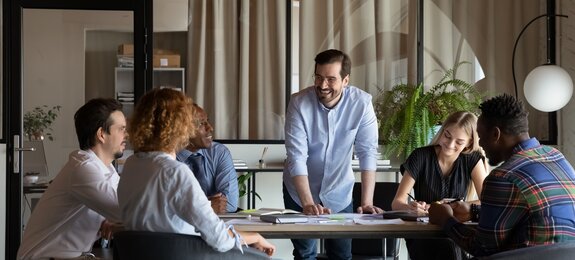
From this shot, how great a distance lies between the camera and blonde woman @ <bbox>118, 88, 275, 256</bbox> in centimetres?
301

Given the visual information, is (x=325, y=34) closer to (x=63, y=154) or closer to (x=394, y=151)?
(x=394, y=151)

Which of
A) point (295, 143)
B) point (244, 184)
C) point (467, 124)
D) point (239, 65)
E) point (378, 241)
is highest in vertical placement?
point (239, 65)

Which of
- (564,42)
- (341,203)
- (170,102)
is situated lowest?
(341,203)

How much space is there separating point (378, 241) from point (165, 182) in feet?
8.93

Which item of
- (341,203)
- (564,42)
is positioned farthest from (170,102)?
(564,42)

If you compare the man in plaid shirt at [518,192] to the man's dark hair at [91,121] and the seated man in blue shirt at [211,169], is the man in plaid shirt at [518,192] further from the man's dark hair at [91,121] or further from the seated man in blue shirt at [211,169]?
the seated man in blue shirt at [211,169]

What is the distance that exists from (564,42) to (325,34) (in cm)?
199

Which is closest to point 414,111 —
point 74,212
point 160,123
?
point 74,212

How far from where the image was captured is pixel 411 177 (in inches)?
191

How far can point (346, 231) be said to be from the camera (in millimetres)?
3727

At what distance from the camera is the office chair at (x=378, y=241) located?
5.39 m

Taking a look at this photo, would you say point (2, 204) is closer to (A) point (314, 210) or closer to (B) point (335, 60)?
(B) point (335, 60)

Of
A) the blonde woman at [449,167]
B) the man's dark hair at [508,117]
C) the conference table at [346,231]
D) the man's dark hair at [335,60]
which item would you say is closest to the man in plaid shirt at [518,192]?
the man's dark hair at [508,117]

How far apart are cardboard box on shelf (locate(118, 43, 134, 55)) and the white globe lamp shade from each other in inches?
120
